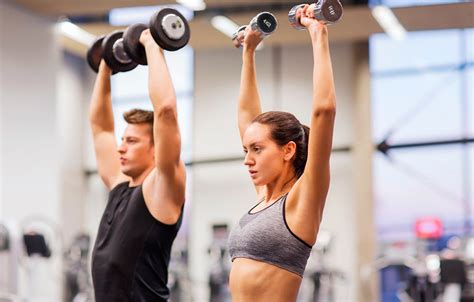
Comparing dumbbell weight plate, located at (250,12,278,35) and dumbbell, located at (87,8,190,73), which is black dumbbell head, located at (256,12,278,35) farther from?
dumbbell, located at (87,8,190,73)

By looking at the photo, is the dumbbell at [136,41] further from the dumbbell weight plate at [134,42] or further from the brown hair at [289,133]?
the brown hair at [289,133]

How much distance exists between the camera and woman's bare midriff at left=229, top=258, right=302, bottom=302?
2262 mm

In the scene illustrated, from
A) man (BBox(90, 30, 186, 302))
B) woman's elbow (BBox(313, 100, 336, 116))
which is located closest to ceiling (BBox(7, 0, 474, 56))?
man (BBox(90, 30, 186, 302))

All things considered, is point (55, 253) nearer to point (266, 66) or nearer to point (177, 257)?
point (177, 257)

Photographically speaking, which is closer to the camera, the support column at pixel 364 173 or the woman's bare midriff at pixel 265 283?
the woman's bare midriff at pixel 265 283

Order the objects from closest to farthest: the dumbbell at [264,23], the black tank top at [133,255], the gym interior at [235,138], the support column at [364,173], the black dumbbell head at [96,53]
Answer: the dumbbell at [264,23]
the black tank top at [133,255]
the black dumbbell head at [96,53]
the gym interior at [235,138]
the support column at [364,173]

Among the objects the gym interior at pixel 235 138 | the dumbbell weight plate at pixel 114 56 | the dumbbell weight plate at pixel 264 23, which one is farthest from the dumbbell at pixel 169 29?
the gym interior at pixel 235 138

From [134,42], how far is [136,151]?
0.39 m

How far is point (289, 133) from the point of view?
2.40m

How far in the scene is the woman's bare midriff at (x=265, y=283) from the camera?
2.26 m

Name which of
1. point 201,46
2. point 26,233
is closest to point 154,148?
point 26,233

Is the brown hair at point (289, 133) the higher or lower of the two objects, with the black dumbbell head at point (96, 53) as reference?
lower

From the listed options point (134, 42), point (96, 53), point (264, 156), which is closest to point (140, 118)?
point (134, 42)

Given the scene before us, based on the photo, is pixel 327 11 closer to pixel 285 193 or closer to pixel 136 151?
pixel 285 193
